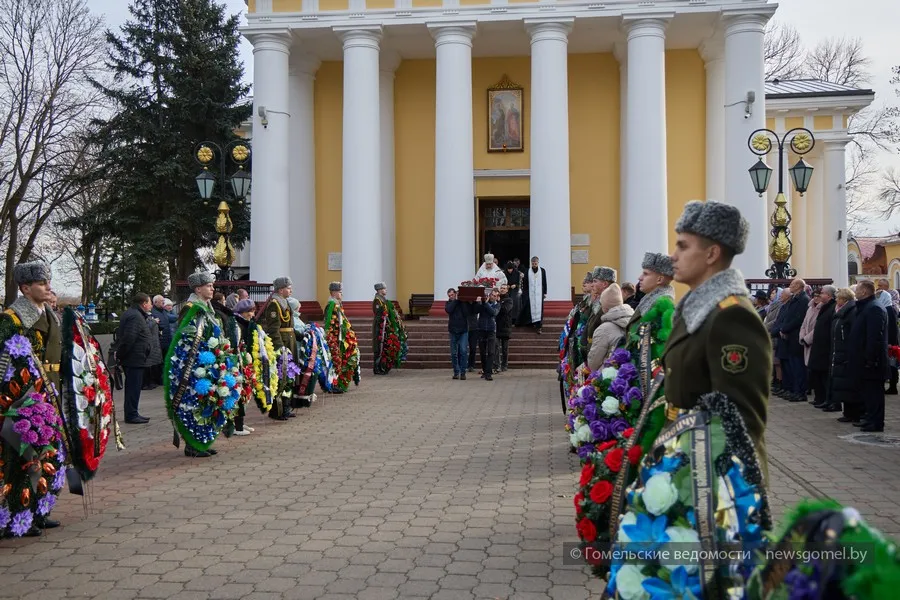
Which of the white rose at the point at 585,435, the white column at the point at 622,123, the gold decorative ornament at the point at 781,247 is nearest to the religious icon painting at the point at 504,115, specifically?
the white column at the point at 622,123

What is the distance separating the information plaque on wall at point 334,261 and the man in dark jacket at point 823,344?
1600 centimetres

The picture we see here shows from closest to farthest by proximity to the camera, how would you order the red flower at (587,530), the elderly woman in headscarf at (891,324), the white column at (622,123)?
1. the red flower at (587,530)
2. the elderly woman in headscarf at (891,324)
3. the white column at (622,123)

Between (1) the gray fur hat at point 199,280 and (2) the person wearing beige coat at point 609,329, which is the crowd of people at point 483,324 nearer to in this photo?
(1) the gray fur hat at point 199,280

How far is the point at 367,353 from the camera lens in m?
20.1

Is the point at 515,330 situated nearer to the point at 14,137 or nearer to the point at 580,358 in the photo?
the point at 580,358

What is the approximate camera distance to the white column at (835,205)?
2988 centimetres

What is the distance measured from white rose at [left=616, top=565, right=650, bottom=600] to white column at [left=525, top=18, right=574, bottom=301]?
62.2 feet

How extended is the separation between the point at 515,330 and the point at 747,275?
649 centimetres

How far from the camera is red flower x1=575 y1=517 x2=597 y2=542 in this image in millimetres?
4465

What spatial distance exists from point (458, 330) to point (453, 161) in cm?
666

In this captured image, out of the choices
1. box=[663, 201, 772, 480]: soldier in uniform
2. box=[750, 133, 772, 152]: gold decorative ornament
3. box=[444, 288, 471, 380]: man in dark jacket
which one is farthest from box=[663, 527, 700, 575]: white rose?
box=[750, 133, 772, 152]: gold decorative ornament

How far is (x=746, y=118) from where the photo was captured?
21.8 meters

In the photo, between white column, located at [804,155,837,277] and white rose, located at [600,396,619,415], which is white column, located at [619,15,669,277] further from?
white rose, located at [600,396,619,415]

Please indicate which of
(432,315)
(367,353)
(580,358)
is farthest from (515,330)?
(580,358)
